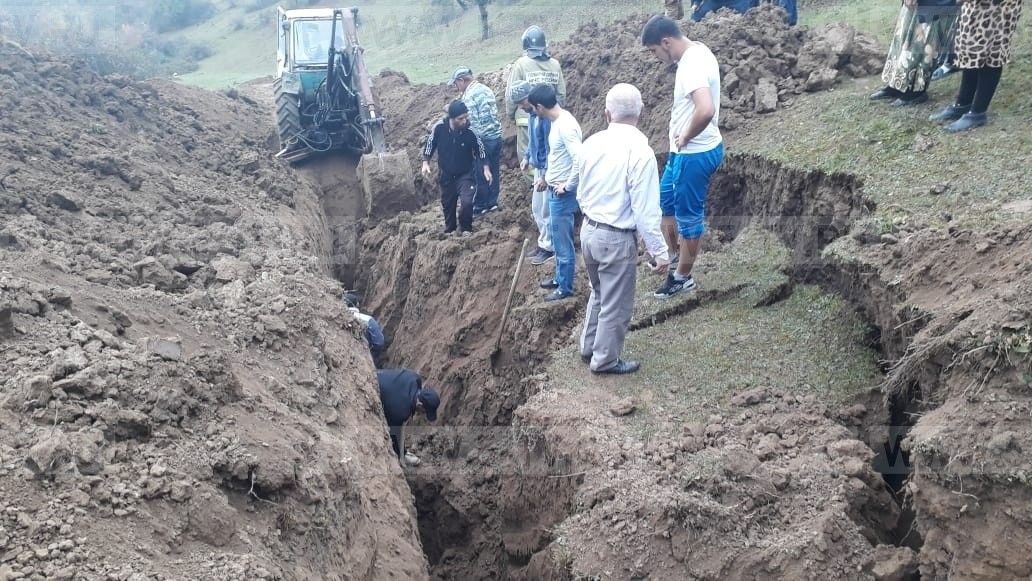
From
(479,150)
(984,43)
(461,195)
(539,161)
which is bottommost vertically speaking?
(461,195)

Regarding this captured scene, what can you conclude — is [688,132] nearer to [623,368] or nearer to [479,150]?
[623,368]

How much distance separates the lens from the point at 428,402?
23.0ft

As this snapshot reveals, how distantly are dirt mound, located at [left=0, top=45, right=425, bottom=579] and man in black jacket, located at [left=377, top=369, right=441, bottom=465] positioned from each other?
262 mm

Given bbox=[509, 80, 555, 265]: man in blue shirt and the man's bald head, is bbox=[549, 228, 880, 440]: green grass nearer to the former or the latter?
bbox=[509, 80, 555, 265]: man in blue shirt

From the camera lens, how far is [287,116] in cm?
1321

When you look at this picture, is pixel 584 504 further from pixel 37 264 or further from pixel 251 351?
pixel 37 264

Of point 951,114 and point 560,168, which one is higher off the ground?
point 951,114

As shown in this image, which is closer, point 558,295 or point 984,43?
→ point 984,43

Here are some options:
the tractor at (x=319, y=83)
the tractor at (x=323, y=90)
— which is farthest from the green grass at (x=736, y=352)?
the tractor at (x=319, y=83)

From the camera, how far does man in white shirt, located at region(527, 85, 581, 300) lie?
6.53 m

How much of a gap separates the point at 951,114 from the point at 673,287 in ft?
9.54

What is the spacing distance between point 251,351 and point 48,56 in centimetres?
1062

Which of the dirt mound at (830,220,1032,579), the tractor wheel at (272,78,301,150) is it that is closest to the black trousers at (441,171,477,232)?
the tractor wheel at (272,78,301,150)

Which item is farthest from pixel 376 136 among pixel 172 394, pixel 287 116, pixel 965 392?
pixel 965 392
